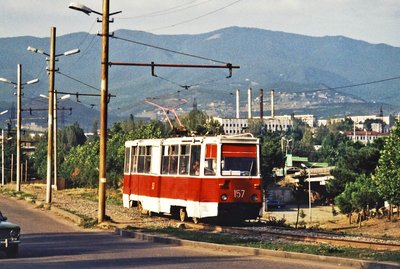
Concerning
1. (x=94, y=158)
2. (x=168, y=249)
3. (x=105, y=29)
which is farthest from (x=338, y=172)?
(x=168, y=249)

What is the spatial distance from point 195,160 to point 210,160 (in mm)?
894

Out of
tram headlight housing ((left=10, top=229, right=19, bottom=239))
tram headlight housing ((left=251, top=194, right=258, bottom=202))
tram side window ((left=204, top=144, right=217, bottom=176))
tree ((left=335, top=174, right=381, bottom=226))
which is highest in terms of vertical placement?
tram side window ((left=204, top=144, right=217, bottom=176))

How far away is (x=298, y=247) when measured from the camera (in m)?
22.3

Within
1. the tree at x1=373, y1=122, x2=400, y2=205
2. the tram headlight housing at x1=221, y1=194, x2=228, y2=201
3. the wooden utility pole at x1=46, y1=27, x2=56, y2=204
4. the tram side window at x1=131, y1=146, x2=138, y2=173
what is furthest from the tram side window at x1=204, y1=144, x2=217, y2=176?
the tree at x1=373, y1=122, x2=400, y2=205

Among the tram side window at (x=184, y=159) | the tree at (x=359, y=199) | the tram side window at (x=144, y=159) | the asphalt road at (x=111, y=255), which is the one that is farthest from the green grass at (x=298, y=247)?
the tree at (x=359, y=199)

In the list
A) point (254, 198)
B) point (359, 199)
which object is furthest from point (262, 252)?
point (359, 199)

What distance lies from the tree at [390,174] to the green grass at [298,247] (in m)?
44.9

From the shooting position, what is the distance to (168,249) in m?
23.7

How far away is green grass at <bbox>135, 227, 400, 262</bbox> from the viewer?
65.3ft

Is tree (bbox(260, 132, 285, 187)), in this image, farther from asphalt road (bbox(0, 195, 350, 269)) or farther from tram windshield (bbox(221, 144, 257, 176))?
asphalt road (bbox(0, 195, 350, 269))

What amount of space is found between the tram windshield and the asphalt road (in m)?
5.07

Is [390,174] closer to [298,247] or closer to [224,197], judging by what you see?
[224,197]

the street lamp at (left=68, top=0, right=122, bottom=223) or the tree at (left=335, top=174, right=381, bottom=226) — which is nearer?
the street lamp at (left=68, top=0, right=122, bottom=223)

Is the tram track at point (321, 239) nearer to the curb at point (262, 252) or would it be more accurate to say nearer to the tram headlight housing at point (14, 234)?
the curb at point (262, 252)
